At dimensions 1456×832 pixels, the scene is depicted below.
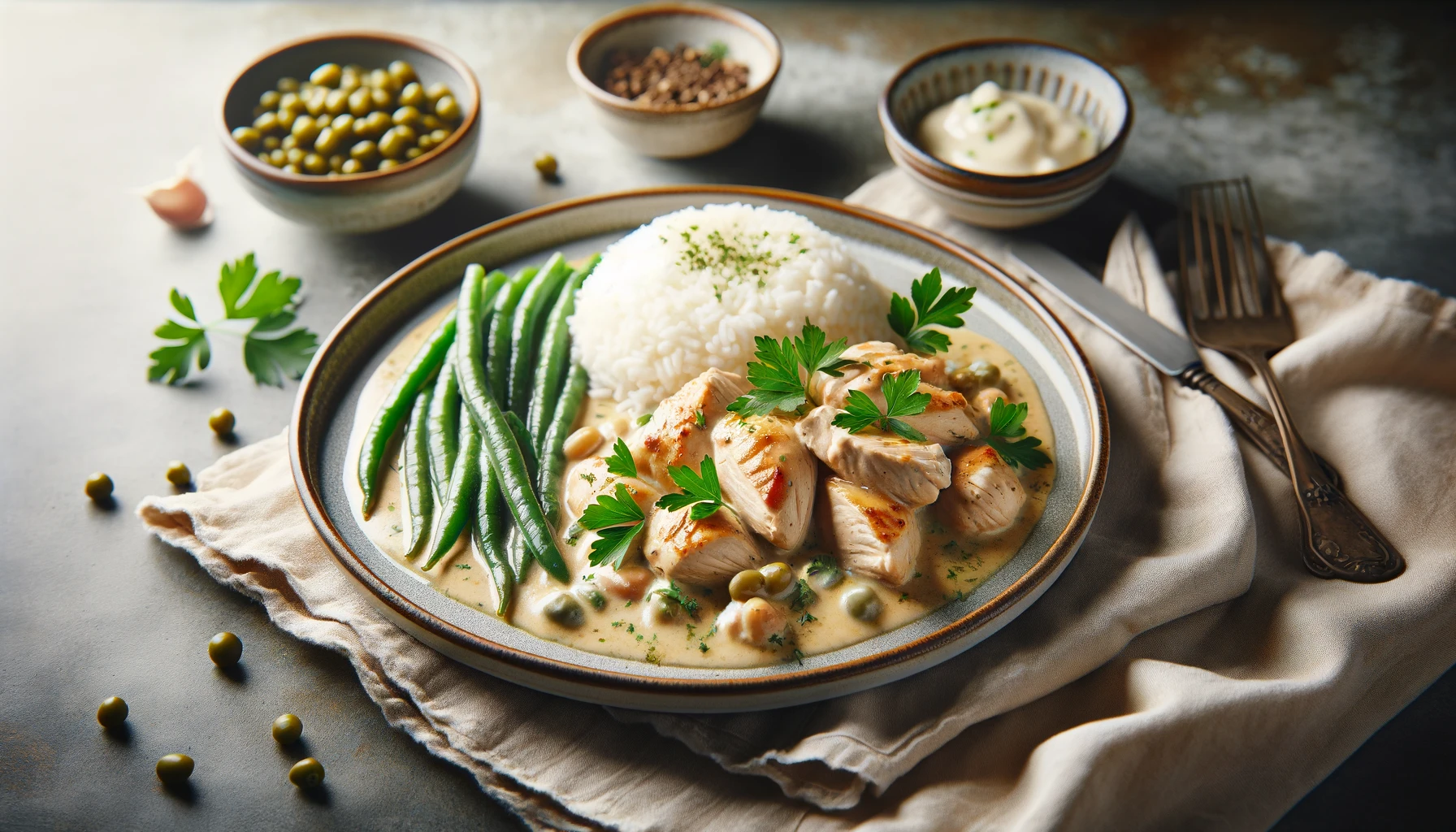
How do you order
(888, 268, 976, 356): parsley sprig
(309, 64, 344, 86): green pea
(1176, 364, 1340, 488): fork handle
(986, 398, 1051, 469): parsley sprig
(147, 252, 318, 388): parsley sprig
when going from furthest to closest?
(309, 64, 344, 86): green pea, (147, 252, 318, 388): parsley sprig, (888, 268, 976, 356): parsley sprig, (1176, 364, 1340, 488): fork handle, (986, 398, 1051, 469): parsley sprig

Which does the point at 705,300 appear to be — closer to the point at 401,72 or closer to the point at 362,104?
the point at 362,104

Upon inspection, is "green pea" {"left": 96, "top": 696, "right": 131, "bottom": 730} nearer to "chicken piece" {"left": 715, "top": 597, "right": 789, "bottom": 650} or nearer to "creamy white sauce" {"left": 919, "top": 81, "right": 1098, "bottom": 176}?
"chicken piece" {"left": 715, "top": 597, "right": 789, "bottom": 650}

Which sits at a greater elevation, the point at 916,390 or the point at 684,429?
the point at 916,390

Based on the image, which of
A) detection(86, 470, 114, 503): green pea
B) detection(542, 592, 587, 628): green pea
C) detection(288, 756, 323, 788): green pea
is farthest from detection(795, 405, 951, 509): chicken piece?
detection(86, 470, 114, 503): green pea

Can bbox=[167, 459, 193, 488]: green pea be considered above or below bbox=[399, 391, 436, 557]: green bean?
below

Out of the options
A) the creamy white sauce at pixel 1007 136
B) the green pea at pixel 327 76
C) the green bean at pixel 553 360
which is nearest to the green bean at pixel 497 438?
the green bean at pixel 553 360

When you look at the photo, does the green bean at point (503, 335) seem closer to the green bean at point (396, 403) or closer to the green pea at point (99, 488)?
the green bean at point (396, 403)

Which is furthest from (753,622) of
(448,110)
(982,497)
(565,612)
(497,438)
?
(448,110)

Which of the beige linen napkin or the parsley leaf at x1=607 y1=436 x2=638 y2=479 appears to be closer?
the beige linen napkin
